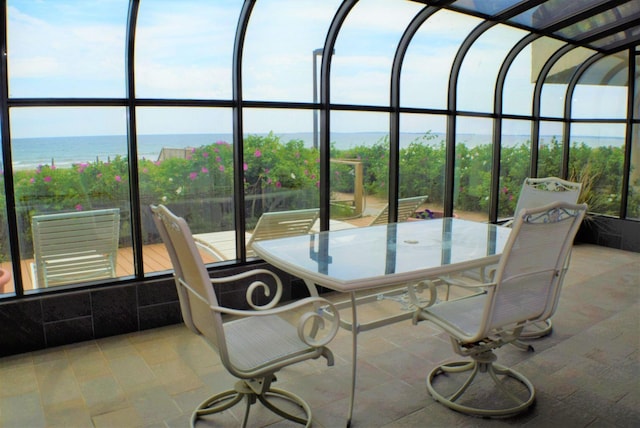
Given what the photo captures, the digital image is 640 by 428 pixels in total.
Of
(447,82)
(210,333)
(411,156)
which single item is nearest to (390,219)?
(411,156)

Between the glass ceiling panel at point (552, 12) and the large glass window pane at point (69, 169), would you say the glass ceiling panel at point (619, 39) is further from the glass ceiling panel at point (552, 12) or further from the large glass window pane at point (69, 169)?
the large glass window pane at point (69, 169)

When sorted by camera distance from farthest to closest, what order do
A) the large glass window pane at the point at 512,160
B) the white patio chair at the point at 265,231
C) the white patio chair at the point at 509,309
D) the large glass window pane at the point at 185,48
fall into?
the large glass window pane at the point at 512,160 → the white patio chair at the point at 265,231 → the large glass window pane at the point at 185,48 → the white patio chair at the point at 509,309

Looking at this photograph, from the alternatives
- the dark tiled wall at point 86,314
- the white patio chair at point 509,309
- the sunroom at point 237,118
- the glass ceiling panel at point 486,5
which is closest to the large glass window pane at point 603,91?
the sunroom at point 237,118

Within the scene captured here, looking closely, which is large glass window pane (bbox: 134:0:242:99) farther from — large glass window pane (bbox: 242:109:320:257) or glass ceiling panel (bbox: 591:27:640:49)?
glass ceiling panel (bbox: 591:27:640:49)

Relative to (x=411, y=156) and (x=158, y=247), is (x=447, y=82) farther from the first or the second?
(x=158, y=247)

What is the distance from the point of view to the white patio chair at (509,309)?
7.52ft

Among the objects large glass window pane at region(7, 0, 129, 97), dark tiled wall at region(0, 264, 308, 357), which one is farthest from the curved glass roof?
dark tiled wall at region(0, 264, 308, 357)

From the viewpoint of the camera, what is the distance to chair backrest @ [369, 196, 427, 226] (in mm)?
4898

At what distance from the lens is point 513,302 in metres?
2.40

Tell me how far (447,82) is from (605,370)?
10.4 ft

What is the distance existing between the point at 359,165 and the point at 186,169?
1.61 meters

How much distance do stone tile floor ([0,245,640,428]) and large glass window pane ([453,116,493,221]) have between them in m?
2.01

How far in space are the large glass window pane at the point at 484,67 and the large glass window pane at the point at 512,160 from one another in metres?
0.53

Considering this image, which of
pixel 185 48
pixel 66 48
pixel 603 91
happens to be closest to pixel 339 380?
pixel 185 48
